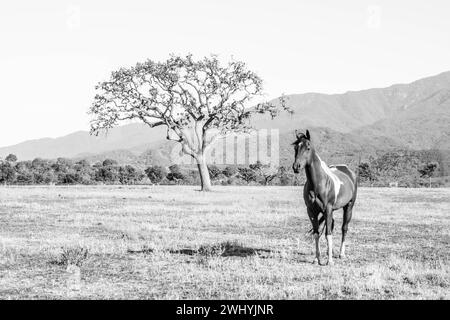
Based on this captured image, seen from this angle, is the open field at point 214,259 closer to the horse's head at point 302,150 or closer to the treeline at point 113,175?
the horse's head at point 302,150

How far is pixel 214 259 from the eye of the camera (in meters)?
11.5

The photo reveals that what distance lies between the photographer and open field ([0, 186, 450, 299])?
8.62 meters

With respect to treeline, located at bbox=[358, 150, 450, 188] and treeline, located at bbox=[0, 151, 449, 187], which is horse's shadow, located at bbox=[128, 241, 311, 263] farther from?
treeline, located at bbox=[358, 150, 450, 188]

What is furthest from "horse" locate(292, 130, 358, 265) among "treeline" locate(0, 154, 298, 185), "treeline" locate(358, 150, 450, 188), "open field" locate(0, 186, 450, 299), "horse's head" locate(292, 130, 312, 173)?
"treeline" locate(358, 150, 450, 188)

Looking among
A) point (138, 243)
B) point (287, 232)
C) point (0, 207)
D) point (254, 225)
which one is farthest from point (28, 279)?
point (0, 207)

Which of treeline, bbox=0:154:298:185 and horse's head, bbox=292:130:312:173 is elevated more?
horse's head, bbox=292:130:312:173

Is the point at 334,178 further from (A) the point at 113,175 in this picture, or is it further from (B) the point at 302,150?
(A) the point at 113,175

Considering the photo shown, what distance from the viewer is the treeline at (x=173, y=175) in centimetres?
7269

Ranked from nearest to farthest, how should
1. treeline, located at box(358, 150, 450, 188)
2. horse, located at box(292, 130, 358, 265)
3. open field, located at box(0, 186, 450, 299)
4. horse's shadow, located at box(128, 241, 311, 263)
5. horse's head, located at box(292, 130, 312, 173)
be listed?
open field, located at box(0, 186, 450, 299) < horse's head, located at box(292, 130, 312, 173) < horse, located at box(292, 130, 358, 265) < horse's shadow, located at box(128, 241, 311, 263) < treeline, located at box(358, 150, 450, 188)

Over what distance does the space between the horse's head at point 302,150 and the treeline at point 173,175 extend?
197 feet

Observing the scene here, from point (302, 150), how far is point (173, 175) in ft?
243

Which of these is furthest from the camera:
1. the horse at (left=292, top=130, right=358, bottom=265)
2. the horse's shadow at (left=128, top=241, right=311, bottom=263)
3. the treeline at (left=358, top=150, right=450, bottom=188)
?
the treeline at (left=358, top=150, right=450, bottom=188)

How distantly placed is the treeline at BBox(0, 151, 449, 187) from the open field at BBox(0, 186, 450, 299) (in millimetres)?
52250

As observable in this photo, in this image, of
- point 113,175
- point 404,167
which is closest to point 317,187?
point 113,175
